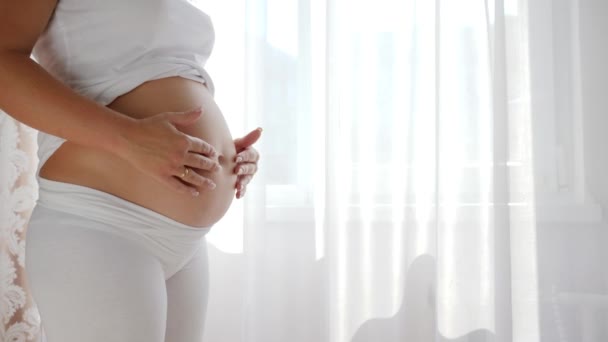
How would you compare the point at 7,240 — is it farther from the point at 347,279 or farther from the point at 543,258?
the point at 543,258

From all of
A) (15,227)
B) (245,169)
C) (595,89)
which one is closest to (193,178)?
(245,169)

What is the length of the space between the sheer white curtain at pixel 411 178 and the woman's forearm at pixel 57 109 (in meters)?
1.15

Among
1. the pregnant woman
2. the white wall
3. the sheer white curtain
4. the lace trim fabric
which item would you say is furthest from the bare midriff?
the white wall

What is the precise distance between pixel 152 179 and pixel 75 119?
128mm

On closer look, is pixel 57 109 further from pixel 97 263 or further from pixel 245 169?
→ pixel 245 169

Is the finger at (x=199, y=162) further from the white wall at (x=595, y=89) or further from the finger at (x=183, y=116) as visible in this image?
the white wall at (x=595, y=89)

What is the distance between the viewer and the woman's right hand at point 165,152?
719mm

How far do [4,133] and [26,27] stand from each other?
1.27 m

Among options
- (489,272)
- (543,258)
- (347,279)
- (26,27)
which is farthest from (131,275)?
(543,258)

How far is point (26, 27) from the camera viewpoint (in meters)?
0.75

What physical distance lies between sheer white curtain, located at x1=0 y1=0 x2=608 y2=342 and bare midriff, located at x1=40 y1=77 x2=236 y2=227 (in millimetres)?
962

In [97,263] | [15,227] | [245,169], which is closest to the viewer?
[97,263]

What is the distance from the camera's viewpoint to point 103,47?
0.83m

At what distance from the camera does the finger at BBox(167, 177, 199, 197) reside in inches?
29.3
